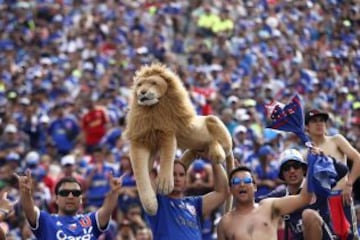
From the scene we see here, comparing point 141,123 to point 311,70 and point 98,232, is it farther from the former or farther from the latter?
point 311,70

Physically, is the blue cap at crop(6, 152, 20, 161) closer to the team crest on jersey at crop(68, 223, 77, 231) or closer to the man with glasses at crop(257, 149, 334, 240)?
the team crest on jersey at crop(68, 223, 77, 231)

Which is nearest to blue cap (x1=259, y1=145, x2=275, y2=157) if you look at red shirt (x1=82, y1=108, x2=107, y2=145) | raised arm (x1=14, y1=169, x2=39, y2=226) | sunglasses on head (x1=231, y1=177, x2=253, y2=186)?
red shirt (x1=82, y1=108, x2=107, y2=145)

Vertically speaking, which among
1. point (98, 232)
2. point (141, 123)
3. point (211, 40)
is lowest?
point (98, 232)

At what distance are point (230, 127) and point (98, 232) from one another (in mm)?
7033

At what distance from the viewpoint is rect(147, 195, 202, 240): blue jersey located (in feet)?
27.4

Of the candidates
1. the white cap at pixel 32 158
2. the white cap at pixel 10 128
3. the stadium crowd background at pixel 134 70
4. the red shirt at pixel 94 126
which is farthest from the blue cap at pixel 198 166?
the white cap at pixel 10 128

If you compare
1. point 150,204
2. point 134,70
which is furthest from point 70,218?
point 134,70

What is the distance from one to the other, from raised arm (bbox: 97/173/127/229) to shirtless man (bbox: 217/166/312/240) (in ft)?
2.73

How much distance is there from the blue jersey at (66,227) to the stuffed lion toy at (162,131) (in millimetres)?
587

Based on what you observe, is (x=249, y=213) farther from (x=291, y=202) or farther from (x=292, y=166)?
(x=292, y=166)

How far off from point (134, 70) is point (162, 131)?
33.7 ft

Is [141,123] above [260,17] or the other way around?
the other way around

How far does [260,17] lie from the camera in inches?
866

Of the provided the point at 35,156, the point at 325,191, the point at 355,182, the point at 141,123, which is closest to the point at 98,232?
the point at 141,123
